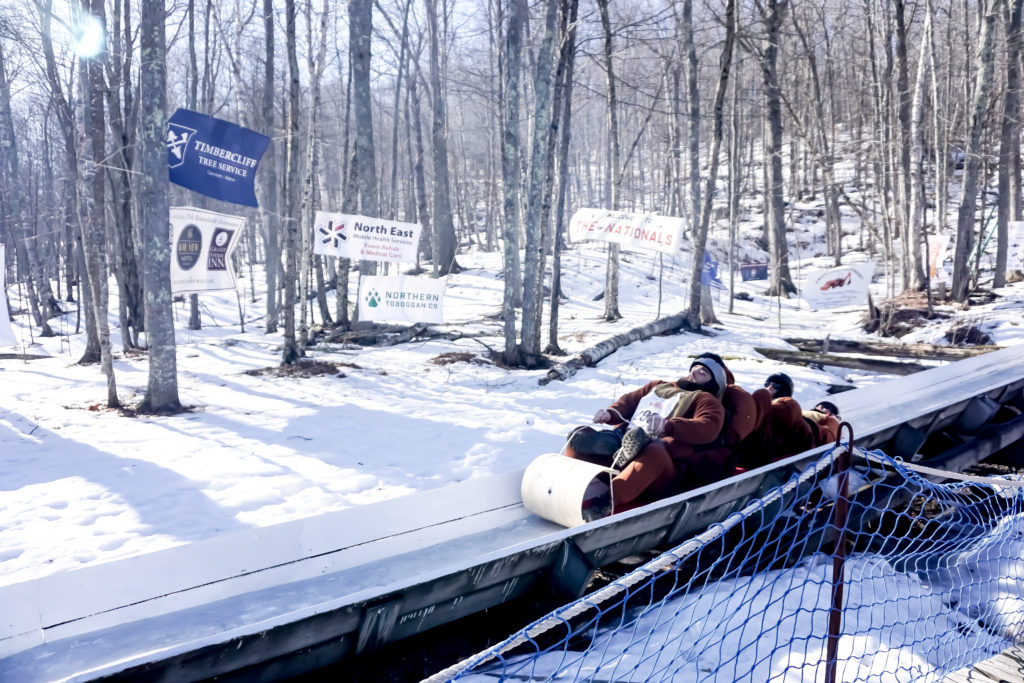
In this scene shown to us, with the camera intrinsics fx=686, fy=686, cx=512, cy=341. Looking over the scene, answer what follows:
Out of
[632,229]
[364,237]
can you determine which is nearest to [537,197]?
[632,229]

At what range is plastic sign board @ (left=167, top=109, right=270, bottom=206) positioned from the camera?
8.11m

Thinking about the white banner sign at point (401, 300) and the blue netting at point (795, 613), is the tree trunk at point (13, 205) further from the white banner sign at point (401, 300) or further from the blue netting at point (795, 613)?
the blue netting at point (795, 613)

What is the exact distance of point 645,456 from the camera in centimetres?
399

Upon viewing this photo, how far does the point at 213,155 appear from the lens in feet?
27.5

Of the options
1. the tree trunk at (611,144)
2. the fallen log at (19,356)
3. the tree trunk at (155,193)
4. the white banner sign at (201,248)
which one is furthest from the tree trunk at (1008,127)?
the fallen log at (19,356)

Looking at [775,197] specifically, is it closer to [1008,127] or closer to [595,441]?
[1008,127]

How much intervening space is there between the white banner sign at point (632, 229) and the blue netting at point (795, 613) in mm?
7267

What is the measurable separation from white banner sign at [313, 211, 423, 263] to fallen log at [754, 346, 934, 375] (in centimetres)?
636

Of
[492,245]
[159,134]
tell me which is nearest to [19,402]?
[159,134]

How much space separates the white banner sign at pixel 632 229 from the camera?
1167cm

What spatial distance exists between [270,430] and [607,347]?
6.12 m

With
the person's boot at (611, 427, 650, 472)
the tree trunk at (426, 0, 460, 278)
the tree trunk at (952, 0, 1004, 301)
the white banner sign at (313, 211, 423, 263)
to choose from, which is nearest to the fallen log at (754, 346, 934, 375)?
the white banner sign at (313, 211, 423, 263)

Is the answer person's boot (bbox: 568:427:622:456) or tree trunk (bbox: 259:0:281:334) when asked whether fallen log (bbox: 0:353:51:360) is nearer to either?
tree trunk (bbox: 259:0:281:334)

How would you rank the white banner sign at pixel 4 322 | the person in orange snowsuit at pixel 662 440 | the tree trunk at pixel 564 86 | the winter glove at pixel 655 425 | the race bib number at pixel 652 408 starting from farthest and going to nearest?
the tree trunk at pixel 564 86 → the white banner sign at pixel 4 322 → the race bib number at pixel 652 408 → the winter glove at pixel 655 425 → the person in orange snowsuit at pixel 662 440
